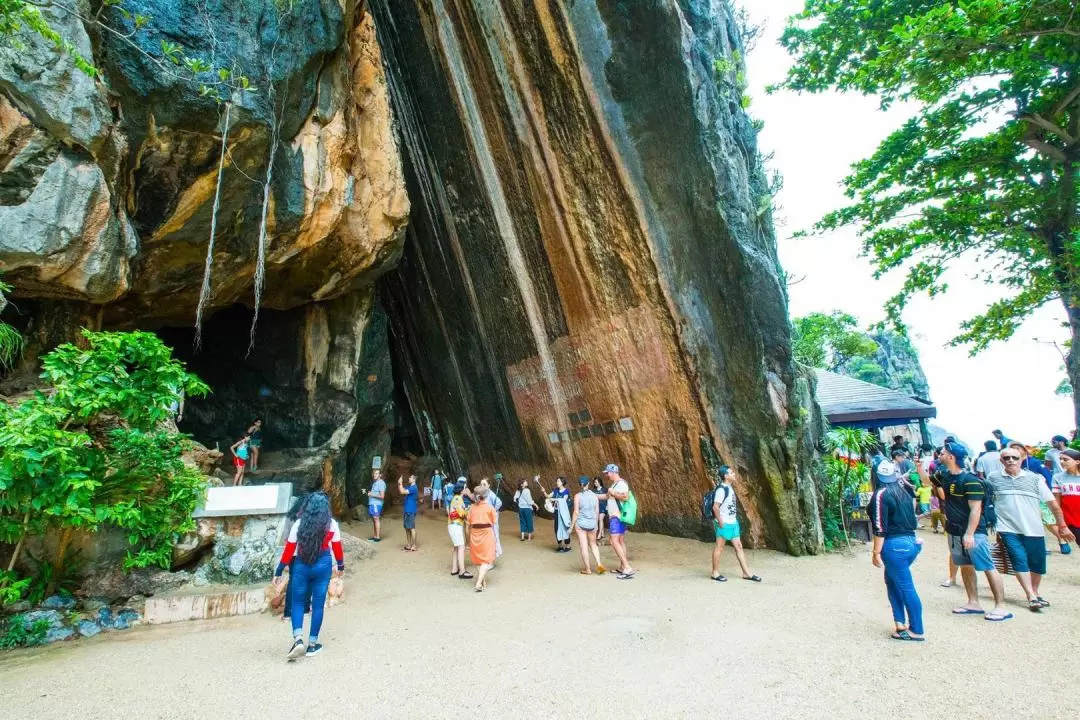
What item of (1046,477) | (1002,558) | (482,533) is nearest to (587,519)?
(482,533)

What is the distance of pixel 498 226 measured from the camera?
10.9 meters

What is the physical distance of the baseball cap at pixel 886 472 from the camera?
3.93 metres

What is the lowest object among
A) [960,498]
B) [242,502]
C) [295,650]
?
[295,650]

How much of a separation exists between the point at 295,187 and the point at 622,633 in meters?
7.29

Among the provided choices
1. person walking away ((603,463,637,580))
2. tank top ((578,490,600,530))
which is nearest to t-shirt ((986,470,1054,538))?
person walking away ((603,463,637,580))

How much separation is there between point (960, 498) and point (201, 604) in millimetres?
7106

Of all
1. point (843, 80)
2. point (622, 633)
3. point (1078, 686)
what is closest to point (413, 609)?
point (622, 633)

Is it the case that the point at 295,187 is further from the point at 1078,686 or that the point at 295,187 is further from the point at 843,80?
the point at 843,80

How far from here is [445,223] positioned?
11.9m

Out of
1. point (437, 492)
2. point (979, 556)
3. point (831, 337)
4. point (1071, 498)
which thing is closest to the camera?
point (979, 556)

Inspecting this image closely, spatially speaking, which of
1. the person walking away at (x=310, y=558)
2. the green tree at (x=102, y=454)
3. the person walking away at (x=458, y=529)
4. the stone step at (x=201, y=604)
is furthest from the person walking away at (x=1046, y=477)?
the green tree at (x=102, y=454)

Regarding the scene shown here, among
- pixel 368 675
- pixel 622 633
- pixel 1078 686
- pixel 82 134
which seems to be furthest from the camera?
pixel 82 134

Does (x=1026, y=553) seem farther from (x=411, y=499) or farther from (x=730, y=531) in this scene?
(x=411, y=499)

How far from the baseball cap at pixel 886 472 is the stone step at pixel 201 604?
19.2ft
